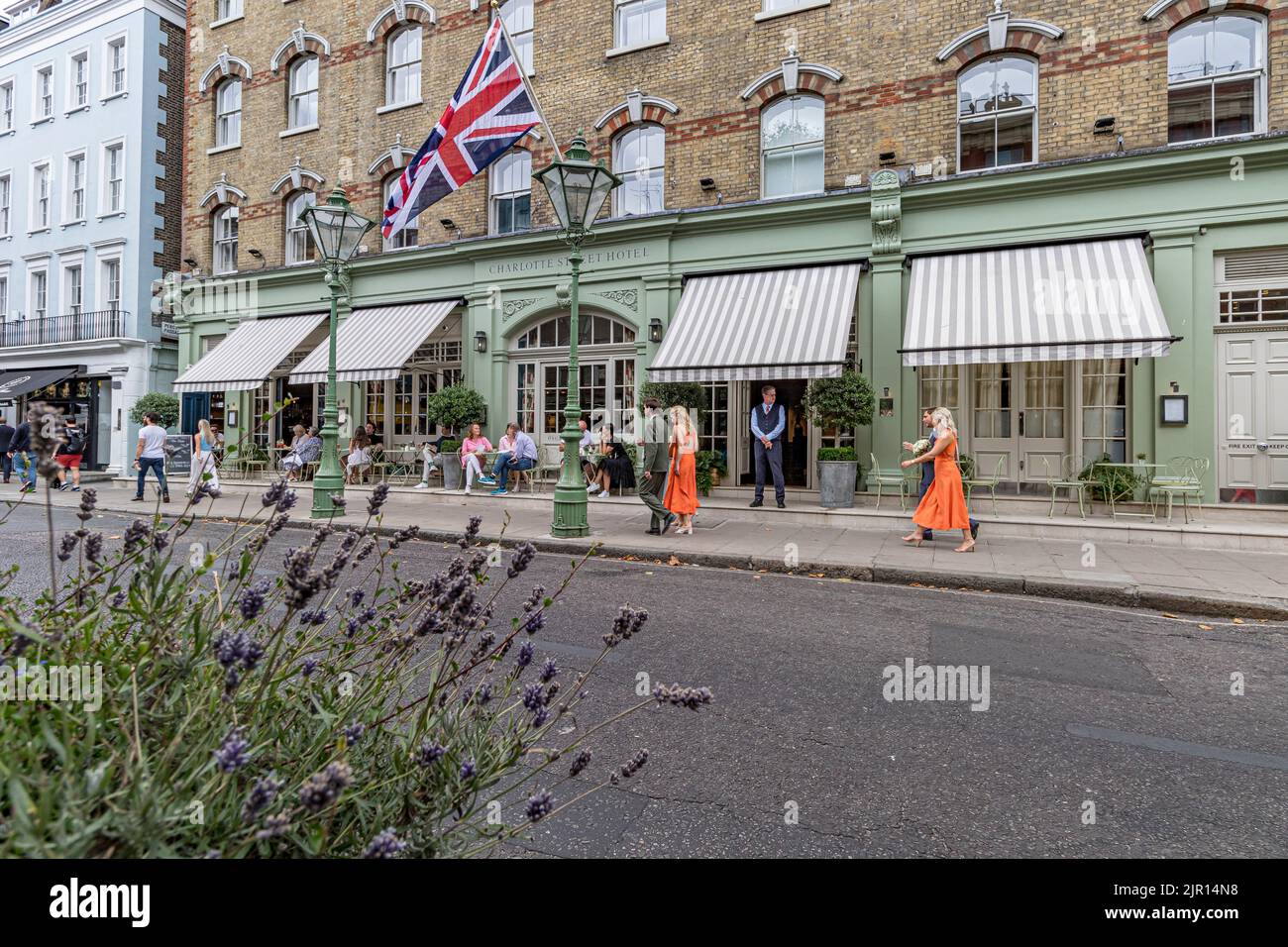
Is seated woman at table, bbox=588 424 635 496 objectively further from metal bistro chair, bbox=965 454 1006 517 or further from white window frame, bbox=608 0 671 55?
white window frame, bbox=608 0 671 55

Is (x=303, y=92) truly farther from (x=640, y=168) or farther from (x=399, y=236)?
(x=640, y=168)

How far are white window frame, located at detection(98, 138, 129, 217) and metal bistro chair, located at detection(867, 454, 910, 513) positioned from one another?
2610cm

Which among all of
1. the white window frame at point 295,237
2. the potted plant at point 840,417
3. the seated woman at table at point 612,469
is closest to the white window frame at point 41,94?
→ the white window frame at point 295,237

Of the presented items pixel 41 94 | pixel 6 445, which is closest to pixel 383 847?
pixel 6 445

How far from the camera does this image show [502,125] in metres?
12.8

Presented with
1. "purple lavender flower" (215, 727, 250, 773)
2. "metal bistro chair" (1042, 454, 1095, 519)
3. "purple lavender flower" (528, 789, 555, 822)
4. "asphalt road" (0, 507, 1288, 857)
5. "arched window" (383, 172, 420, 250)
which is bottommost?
"asphalt road" (0, 507, 1288, 857)

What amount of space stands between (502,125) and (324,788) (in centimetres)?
1358

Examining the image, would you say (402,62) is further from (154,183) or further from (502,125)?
(154,183)

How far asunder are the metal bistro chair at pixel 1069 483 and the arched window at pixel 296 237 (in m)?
18.1

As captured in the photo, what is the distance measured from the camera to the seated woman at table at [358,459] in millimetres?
17172

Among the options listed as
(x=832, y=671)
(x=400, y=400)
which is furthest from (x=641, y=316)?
(x=832, y=671)

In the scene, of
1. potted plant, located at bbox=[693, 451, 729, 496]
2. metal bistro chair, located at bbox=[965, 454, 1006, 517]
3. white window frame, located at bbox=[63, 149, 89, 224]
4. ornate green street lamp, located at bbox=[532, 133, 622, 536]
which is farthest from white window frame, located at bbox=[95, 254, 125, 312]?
metal bistro chair, located at bbox=[965, 454, 1006, 517]

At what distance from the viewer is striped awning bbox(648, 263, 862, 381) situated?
38.8ft
